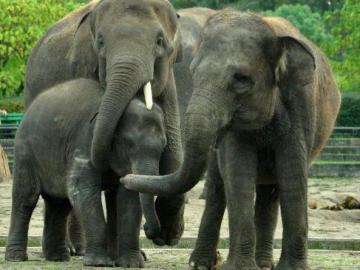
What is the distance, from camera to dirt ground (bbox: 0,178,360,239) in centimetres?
1608

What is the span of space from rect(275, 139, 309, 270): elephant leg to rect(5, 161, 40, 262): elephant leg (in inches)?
99.2

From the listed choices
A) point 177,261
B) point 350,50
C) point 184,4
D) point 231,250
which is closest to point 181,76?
point 177,261

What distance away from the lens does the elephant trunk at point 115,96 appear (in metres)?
10.9

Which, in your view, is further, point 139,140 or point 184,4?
point 184,4

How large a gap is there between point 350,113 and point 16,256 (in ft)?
111

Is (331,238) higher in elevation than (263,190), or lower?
lower

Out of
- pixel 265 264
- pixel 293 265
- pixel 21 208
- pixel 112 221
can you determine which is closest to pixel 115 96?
pixel 112 221

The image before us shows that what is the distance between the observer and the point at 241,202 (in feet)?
32.5

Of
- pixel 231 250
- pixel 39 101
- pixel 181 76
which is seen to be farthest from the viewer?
pixel 181 76

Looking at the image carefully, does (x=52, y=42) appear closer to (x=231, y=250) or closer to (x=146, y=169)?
(x=146, y=169)

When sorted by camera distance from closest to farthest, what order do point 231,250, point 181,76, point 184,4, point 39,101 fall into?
point 231,250 < point 39,101 < point 181,76 < point 184,4

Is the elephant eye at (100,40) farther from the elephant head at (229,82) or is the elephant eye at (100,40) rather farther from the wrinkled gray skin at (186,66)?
the wrinkled gray skin at (186,66)

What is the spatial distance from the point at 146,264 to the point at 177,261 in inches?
22.6

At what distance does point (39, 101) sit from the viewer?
11766 mm
